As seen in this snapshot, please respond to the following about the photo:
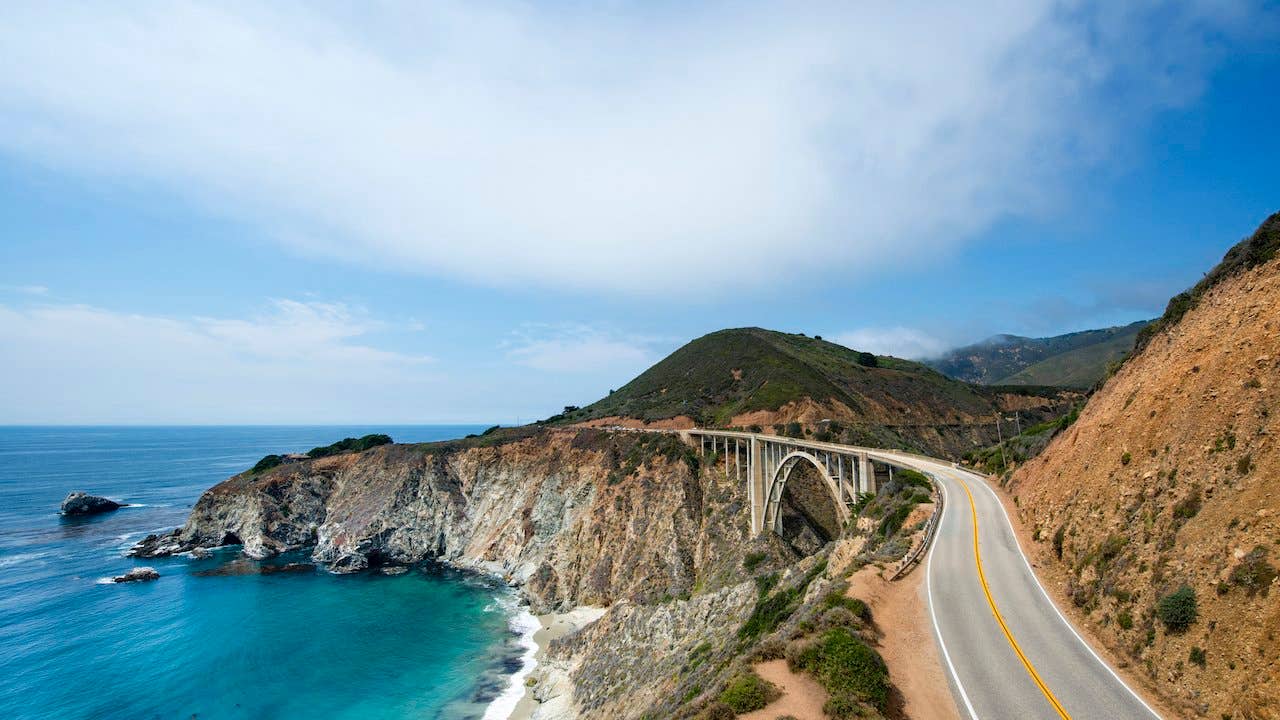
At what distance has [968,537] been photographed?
25.0 metres

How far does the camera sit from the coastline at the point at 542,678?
1428 inches

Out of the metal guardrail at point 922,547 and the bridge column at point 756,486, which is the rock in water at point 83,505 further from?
the metal guardrail at point 922,547

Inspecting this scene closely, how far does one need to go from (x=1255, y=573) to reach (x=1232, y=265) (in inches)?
732

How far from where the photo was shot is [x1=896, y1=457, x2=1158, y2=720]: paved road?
13.8 metres

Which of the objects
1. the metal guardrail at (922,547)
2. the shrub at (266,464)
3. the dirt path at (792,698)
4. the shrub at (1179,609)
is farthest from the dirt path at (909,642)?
the shrub at (266,464)

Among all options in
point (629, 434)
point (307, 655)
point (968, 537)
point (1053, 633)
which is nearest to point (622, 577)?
point (629, 434)

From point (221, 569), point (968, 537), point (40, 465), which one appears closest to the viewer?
point (968, 537)

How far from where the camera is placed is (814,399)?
273 feet

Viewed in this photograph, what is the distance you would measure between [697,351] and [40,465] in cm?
21122

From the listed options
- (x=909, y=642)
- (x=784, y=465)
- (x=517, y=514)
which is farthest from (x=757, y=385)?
(x=909, y=642)

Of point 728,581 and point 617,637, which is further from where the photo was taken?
point 728,581

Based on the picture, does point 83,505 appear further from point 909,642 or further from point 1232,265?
point 1232,265

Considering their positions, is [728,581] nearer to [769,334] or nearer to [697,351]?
[697,351]

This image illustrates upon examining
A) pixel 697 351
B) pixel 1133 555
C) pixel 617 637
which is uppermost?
pixel 697 351
